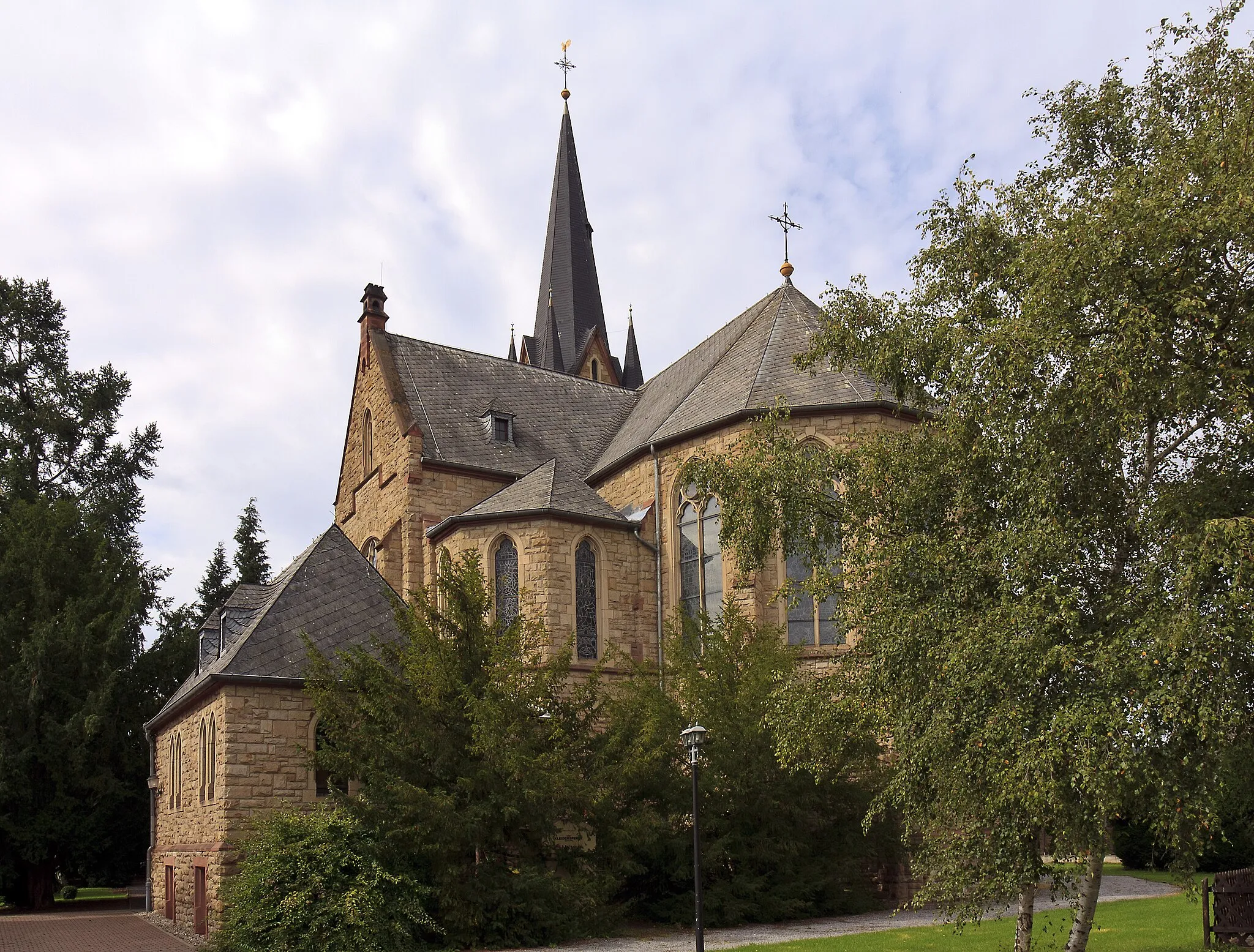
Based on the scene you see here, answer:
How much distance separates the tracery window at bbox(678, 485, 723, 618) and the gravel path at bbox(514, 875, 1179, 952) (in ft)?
24.0

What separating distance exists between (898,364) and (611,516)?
12218 millimetres

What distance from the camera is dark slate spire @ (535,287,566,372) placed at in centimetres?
4919

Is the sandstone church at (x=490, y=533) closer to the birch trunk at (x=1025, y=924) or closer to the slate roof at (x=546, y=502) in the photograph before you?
the slate roof at (x=546, y=502)

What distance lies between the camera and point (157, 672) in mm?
32094

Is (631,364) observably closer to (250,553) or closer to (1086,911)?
(250,553)

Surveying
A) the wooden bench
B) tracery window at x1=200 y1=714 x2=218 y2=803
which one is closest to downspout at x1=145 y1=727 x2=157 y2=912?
tracery window at x1=200 y1=714 x2=218 y2=803

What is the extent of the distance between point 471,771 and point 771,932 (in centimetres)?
540

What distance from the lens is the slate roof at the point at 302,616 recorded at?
63.0 feet

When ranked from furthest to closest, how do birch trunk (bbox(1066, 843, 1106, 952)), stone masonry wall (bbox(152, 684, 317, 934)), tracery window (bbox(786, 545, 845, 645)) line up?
tracery window (bbox(786, 545, 845, 645)) → stone masonry wall (bbox(152, 684, 317, 934)) → birch trunk (bbox(1066, 843, 1106, 952))

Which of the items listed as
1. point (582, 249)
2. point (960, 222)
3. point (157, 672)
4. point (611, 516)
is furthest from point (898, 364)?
point (582, 249)

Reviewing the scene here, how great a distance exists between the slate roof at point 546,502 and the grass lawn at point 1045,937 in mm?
10894

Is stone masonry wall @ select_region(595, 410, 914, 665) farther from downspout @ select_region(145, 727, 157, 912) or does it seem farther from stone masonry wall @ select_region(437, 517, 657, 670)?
downspout @ select_region(145, 727, 157, 912)

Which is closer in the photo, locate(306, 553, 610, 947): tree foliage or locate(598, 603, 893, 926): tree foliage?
locate(306, 553, 610, 947): tree foliage

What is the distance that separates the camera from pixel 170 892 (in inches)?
924
